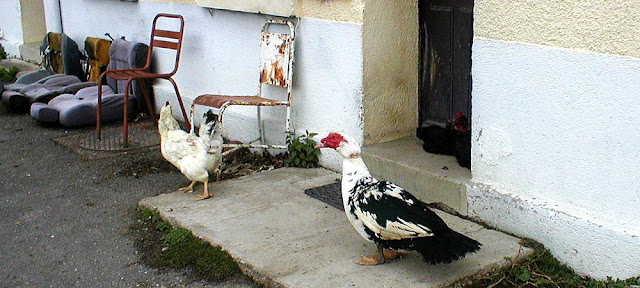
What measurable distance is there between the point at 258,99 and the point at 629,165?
Result: 10.7ft

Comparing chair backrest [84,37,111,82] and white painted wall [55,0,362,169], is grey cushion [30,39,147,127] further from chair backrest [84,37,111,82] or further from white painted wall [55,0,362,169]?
chair backrest [84,37,111,82]

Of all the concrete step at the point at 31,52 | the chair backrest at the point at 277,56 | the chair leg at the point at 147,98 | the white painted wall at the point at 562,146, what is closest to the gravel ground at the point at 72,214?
the chair leg at the point at 147,98

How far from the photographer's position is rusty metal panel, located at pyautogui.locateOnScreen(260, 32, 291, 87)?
5.98 meters

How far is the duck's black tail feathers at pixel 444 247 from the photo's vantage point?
3660 mm

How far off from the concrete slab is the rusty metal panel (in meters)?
0.84

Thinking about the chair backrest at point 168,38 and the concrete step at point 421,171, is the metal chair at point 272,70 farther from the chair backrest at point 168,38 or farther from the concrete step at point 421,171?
the chair backrest at point 168,38

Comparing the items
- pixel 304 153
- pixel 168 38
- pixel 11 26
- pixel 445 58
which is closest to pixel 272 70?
pixel 304 153

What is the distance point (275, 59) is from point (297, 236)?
204cm

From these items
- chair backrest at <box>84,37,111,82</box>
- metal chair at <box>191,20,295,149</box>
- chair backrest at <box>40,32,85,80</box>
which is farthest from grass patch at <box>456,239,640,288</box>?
chair backrest at <box>40,32,85,80</box>

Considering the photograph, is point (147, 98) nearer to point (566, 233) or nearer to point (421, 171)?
point (421, 171)

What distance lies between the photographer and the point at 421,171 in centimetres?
491

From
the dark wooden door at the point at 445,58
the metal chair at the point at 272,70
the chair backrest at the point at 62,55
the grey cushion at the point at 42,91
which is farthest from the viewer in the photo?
the chair backrest at the point at 62,55

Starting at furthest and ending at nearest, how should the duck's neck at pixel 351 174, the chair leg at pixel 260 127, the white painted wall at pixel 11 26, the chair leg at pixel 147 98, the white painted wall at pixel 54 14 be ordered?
1. the white painted wall at pixel 11 26
2. the white painted wall at pixel 54 14
3. the chair leg at pixel 147 98
4. the chair leg at pixel 260 127
5. the duck's neck at pixel 351 174

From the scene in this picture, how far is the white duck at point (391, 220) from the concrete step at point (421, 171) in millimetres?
825
